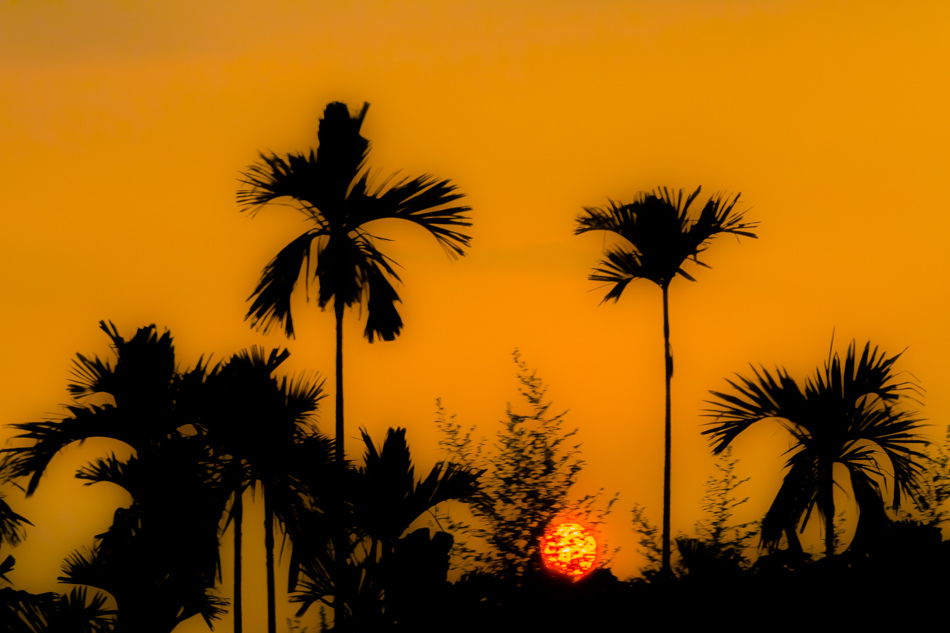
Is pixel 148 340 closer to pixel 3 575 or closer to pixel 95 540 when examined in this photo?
pixel 95 540

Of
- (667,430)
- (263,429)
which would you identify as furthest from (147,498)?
(667,430)

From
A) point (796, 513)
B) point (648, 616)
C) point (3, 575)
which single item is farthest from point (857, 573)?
point (3, 575)

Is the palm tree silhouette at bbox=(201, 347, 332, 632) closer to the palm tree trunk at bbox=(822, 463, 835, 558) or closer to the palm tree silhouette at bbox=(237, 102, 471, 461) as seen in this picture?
the palm tree silhouette at bbox=(237, 102, 471, 461)

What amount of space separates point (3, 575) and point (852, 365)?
45.3ft

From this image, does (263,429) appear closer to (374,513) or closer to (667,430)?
(374,513)

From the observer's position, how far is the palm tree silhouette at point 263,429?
1454 cm

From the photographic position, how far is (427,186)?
1304cm

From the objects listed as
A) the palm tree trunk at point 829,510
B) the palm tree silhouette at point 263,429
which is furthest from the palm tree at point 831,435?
the palm tree silhouette at point 263,429

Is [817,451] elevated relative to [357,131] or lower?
lower

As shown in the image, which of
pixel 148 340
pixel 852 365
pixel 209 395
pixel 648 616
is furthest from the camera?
pixel 148 340

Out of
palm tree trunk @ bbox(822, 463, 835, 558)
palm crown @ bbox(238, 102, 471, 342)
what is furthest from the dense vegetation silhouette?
palm tree trunk @ bbox(822, 463, 835, 558)

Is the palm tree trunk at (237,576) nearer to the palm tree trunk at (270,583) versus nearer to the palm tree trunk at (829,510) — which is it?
the palm tree trunk at (270,583)

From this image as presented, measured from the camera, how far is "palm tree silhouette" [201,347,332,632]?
14539mm

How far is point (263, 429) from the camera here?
574 inches
